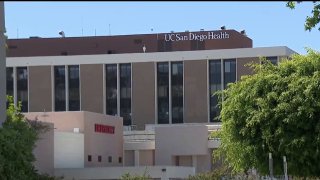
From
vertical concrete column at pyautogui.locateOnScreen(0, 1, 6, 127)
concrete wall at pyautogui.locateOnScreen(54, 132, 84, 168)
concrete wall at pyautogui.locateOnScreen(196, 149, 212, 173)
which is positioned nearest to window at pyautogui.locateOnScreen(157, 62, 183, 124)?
concrete wall at pyautogui.locateOnScreen(196, 149, 212, 173)

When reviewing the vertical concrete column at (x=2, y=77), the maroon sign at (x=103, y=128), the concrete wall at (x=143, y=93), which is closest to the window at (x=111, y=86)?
the concrete wall at (x=143, y=93)

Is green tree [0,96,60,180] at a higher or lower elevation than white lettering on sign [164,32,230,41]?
lower

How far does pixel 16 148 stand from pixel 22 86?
58935 millimetres

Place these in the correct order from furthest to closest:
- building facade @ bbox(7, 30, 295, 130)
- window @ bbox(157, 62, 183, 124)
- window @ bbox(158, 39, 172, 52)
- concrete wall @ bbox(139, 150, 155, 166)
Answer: window @ bbox(158, 39, 172, 52)
window @ bbox(157, 62, 183, 124)
building facade @ bbox(7, 30, 295, 130)
concrete wall @ bbox(139, 150, 155, 166)

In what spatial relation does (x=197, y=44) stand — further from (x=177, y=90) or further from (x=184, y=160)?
(x=184, y=160)

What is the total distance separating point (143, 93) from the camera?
82.6 meters

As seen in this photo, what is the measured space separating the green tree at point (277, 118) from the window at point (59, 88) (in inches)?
2184

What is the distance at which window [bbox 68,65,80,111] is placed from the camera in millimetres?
83938

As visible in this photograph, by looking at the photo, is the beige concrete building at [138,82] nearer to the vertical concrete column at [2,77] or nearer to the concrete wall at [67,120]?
the concrete wall at [67,120]

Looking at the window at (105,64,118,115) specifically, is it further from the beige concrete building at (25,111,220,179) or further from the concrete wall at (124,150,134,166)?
the concrete wall at (124,150,134,166)

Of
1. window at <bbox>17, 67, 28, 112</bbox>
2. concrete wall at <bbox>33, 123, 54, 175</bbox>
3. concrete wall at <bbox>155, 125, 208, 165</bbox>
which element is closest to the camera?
concrete wall at <bbox>33, 123, 54, 175</bbox>

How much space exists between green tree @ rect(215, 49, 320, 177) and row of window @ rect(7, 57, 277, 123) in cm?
5043

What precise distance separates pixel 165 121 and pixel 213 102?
613 cm

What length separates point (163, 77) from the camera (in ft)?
273
